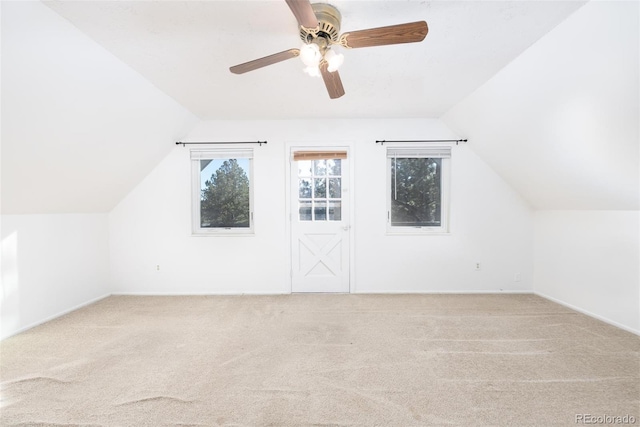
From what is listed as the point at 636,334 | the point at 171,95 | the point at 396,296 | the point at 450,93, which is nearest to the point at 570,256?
the point at 636,334

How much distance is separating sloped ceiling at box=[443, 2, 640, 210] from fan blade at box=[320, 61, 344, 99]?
145 cm

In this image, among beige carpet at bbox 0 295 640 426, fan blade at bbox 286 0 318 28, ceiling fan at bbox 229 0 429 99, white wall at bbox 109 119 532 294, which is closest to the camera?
fan blade at bbox 286 0 318 28

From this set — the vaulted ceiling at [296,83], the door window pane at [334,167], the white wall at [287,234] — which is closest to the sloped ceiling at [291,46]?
the vaulted ceiling at [296,83]

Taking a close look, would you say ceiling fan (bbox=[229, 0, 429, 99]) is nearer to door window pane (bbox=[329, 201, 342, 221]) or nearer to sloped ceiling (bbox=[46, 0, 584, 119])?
sloped ceiling (bbox=[46, 0, 584, 119])

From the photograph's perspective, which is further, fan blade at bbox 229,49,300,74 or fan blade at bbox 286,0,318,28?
fan blade at bbox 229,49,300,74

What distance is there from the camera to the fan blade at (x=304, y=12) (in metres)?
1.24

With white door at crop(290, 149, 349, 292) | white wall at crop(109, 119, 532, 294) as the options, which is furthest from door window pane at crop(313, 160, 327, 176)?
white wall at crop(109, 119, 532, 294)

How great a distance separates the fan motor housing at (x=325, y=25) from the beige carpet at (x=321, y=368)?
2155 millimetres

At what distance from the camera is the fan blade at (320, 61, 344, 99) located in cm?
177

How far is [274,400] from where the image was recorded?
168 cm

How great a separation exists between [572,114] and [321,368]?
110 inches

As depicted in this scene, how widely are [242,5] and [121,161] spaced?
241 cm

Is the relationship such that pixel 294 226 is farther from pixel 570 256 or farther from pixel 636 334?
pixel 636 334

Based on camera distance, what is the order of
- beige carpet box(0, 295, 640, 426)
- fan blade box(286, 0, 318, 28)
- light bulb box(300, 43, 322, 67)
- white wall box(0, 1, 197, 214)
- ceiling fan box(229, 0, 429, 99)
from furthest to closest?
white wall box(0, 1, 197, 214) → beige carpet box(0, 295, 640, 426) → light bulb box(300, 43, 322, 67) → ceiling fan box(229, 0, 429, 99) → fan blade box(286, 0, 318, 28)
